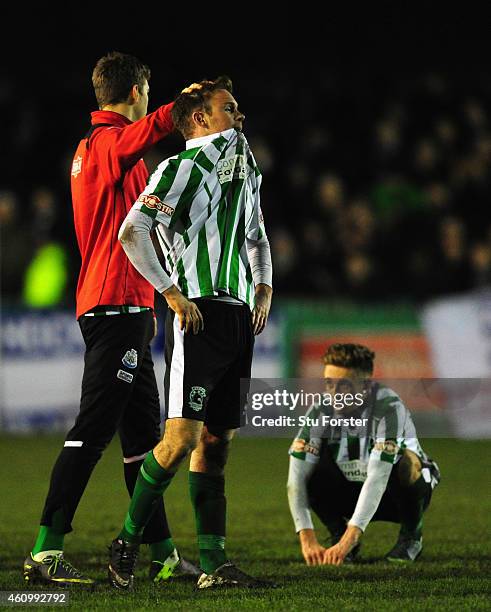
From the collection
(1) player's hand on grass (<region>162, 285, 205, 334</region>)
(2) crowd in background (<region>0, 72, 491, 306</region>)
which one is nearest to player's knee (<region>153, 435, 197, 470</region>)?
(1) player's hand on grass (<region>162, 285, 205, 334</region>)

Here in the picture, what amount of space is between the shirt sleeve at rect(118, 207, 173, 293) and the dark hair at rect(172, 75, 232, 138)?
427mm

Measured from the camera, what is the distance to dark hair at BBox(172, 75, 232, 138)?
4645mm

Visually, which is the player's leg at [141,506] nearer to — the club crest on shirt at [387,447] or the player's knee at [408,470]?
the club crest on shirt at [387,447]

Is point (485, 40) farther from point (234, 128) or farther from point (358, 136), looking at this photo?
point (234, 128)

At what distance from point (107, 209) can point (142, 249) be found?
18.1 inches

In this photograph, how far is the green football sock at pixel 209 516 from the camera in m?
4.72

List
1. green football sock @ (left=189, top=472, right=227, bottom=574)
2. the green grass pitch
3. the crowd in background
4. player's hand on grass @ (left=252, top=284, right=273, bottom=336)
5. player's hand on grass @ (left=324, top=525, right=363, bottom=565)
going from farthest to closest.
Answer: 1. the crowd in background
2. player's hand on grass @ (left=324, top=525, right=363, bottom=565)
3. player's hand on grass @ (left=252, top=284, right=273, bottom=336)
4. green football sock @ (left=189, top=472, right=227, bottom=574)
5. the green grass pitch

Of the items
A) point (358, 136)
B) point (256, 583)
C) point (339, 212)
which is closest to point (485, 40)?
point (358, 136)

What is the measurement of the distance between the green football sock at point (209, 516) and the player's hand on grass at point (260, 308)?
65cm

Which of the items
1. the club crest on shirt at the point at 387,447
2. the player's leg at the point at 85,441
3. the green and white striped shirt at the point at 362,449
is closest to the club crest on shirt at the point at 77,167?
the player's leg at the point at 85,441

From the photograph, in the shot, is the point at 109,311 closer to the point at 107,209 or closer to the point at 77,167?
the point at 107,209

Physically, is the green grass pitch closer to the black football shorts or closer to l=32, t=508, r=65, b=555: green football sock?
→ l=32, t=508, r=65, b=555: green football sock

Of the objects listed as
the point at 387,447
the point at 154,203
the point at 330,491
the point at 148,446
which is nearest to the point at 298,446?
the point at 330,491

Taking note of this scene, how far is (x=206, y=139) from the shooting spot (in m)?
4.65
